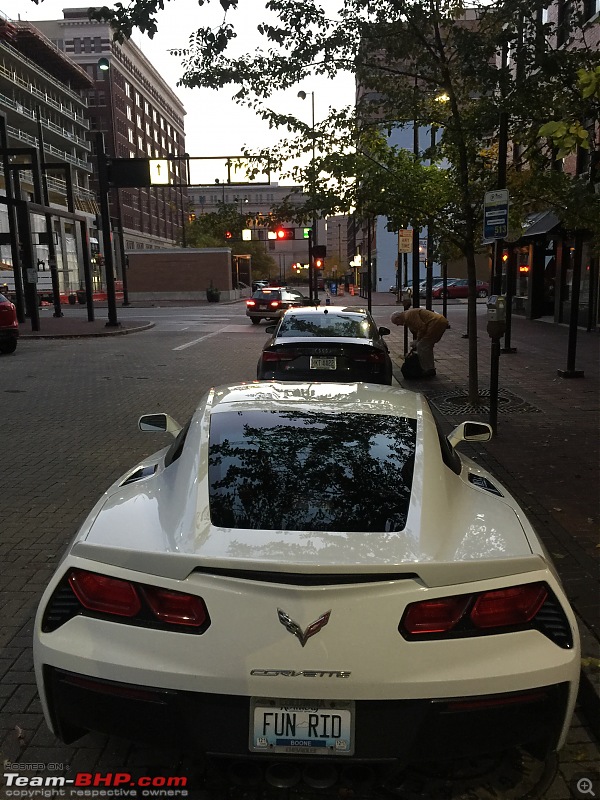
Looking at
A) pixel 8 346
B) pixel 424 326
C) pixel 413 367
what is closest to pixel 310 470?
pixel 424 326

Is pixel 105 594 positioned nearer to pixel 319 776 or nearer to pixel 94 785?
pixel 94 785

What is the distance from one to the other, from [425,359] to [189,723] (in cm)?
1063

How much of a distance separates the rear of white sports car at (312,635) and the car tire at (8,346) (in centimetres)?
Answer: 1656

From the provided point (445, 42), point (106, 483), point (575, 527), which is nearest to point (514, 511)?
point (575, 527)

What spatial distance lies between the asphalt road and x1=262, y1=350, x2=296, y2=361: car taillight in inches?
69.8

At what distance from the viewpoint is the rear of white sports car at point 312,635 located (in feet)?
7.10

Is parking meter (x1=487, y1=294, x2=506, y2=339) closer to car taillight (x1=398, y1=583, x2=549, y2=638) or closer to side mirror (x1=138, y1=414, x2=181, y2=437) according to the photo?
side mirror (x1=138, y1=414, x2=181, y2=437)

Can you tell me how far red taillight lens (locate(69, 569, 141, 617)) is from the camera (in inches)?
92.3

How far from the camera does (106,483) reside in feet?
21.7

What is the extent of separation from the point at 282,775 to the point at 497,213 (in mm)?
6924

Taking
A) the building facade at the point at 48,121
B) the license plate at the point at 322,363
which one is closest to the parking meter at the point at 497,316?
the license plate at the point at 322,363

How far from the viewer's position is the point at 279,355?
890cm

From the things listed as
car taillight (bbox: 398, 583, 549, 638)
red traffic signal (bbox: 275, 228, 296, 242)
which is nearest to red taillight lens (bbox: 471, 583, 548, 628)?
car taillight (bbox: 398, 583, 549, 638)

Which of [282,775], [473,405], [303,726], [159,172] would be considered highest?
[159,172]
